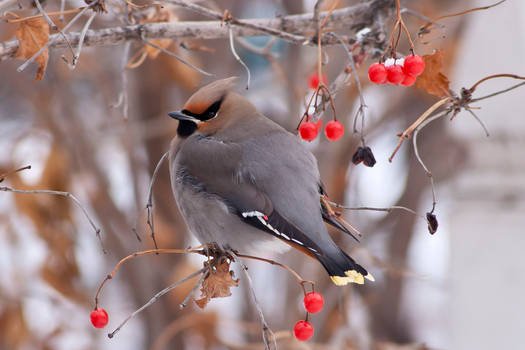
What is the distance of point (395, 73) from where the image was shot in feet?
4.29

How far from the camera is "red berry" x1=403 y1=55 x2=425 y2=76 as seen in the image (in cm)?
130

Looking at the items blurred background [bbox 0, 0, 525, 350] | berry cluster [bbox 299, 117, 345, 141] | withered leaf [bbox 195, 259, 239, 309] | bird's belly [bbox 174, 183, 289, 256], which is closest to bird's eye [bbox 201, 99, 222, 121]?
bird's belly [bbox 174, 183, 289, 256]

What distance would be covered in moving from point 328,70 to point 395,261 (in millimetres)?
1240

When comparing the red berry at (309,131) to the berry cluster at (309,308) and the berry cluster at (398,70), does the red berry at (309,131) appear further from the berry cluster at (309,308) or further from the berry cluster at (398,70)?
the berry cluster at (309,308)

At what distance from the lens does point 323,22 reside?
4.63ft

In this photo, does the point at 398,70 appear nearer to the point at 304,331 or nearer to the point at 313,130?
the point at 313,130

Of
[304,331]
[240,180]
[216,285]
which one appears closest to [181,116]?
[240,180]

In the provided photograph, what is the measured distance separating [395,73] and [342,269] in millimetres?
422

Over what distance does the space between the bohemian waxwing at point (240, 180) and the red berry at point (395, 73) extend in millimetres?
372

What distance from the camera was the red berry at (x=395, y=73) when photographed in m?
1.31

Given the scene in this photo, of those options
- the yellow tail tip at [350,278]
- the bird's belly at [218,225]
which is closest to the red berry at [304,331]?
the yellow tail tip at [350,278]

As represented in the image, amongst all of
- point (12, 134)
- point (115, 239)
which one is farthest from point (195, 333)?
point (12, 134)

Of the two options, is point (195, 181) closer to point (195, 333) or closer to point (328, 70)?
point (328, 70)

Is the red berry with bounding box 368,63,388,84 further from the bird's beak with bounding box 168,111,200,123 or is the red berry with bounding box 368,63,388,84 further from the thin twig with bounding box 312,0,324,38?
the bird's beak with bounding box 168,111,200,123
